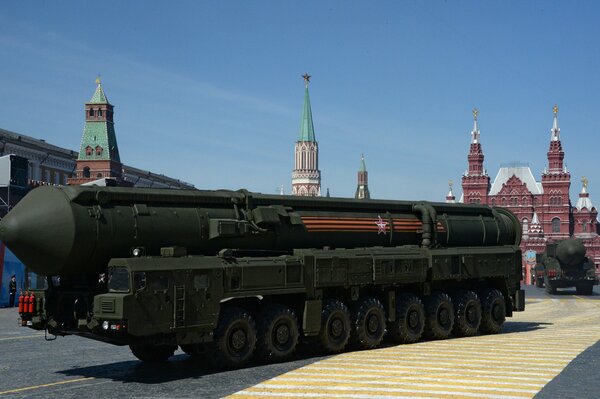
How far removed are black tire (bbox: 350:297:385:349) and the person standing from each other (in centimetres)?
2208

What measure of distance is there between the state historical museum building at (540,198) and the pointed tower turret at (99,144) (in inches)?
2411

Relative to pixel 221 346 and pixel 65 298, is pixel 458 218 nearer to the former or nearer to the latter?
pixel 221 346

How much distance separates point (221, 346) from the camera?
545 inches

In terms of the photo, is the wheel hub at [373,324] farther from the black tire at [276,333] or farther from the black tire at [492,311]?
the black tire at [492,311]

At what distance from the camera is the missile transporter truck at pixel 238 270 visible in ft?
42.7

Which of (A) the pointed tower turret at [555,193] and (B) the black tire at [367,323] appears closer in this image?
(B) the black tire at [367,323]

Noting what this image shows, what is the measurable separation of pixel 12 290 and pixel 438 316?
22238 mm

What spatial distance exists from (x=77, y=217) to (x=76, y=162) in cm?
10074

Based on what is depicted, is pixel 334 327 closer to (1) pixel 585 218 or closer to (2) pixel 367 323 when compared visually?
(2) pixel 367 323

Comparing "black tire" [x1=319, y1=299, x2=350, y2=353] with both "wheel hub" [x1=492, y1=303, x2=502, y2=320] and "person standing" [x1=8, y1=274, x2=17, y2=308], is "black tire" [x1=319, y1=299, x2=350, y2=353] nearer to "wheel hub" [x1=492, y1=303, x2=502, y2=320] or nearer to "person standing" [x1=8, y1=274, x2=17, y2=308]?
"wheel hub" [x1=492, y1=303, x2=502, y2=320]

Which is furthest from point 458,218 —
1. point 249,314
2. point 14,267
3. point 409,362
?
point 14,267

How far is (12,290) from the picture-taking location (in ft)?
111

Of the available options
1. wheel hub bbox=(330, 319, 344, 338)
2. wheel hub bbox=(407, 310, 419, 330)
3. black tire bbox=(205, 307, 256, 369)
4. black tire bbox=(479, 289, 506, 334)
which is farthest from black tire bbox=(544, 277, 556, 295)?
black tire bbox=(205, 307, 256, 369)

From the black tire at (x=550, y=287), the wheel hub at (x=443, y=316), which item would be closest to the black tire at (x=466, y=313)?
the wheel hub at (x=443, y=316)
